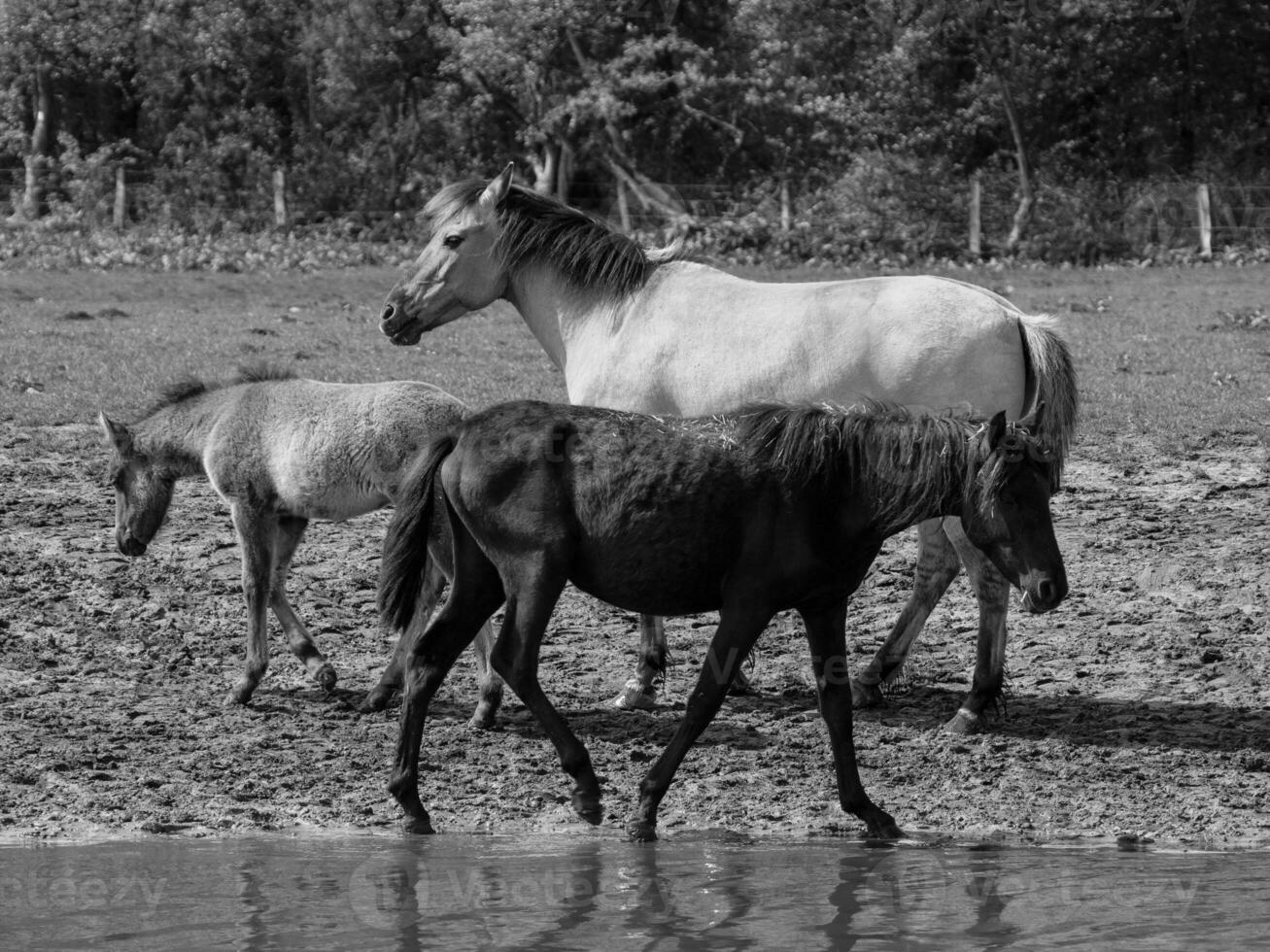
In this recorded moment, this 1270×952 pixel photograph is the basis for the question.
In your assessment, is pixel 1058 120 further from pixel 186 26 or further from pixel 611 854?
pixel 611 854

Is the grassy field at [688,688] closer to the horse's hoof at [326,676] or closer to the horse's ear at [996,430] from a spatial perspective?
the horse's hoof at [326,676]

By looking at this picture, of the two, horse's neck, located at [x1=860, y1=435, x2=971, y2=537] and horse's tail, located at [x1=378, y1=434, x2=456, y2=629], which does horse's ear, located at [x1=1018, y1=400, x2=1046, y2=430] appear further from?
horse's tail, located at [x1=378, y1=434, x2=456, y2=629]

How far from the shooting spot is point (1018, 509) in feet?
19.4

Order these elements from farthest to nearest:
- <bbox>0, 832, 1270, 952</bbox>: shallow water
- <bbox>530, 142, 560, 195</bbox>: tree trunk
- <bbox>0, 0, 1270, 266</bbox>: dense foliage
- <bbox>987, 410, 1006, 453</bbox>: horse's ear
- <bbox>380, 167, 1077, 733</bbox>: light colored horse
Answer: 1. <bbox>530, 142, 560, 195</bbox>: tree trunk
2. <bbox>0, 0, 1270, 266</bbox>: dense foliage
3. <bbox>380, 167, 1077, 733</bbox>: light colored horse
4. <bbox>987, 410, 1006, 453</bbox>: horse's ear
5. <bbox>0, 832, 1270, 952</bbox>: shallow water

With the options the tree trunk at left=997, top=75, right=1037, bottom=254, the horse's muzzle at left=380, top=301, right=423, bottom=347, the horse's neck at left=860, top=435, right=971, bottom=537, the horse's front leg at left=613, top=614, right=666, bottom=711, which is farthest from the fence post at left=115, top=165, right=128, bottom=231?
the horse's neck at left=860, top=435, right=971, bottom=537

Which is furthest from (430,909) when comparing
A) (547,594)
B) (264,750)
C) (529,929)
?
(264,750)

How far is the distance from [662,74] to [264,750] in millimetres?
21894

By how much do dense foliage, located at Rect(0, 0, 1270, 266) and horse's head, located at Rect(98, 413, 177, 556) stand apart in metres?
17.1

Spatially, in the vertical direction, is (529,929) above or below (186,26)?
below

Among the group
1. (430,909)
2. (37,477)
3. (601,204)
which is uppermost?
(601,204)

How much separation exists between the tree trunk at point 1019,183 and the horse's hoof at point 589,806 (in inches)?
781

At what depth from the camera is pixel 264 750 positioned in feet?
23.2

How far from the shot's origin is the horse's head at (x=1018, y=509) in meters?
5.85

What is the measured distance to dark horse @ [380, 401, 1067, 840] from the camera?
602 centimetres
